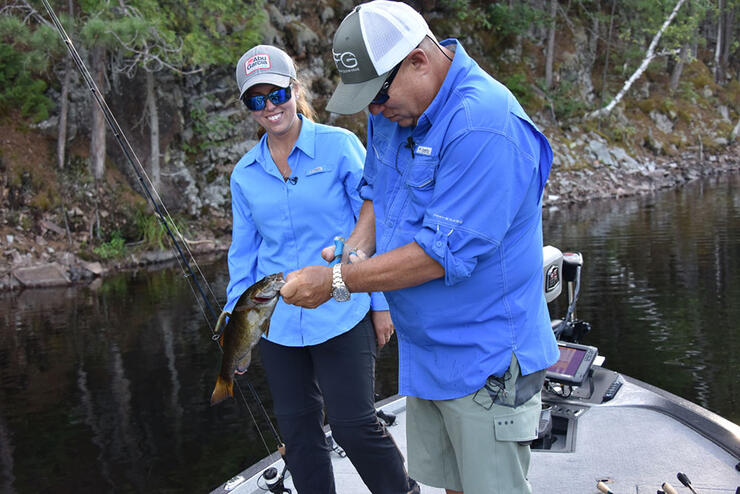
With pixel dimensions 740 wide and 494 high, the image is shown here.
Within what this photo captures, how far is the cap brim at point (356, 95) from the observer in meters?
2.14

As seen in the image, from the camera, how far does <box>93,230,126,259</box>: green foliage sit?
1616cm

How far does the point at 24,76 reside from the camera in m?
17.1

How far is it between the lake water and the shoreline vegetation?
1628mm

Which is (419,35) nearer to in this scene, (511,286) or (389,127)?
(389,127)

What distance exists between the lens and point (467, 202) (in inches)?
81.1

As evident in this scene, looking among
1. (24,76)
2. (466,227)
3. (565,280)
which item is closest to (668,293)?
(565,280)

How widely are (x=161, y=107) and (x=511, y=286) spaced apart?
62.4 ft

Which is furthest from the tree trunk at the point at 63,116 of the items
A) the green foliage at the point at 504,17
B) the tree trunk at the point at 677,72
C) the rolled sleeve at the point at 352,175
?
the tree trunk at the point at 677,72

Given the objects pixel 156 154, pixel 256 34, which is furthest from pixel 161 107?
pixel 256 34

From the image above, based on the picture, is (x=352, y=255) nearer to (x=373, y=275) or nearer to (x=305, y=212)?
(x=373, y=275)

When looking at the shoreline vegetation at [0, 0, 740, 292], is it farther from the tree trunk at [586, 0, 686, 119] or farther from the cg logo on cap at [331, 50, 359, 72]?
the cg logo on cap at [331, 50, 359, 72]

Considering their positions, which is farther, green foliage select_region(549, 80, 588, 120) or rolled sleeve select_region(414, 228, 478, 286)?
green foliage select_region(549, 80, 588, 120)

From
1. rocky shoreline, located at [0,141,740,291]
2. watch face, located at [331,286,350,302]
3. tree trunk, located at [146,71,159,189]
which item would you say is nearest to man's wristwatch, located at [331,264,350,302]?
watch face, located at [331,286,350,302]

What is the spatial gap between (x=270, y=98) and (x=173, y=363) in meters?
6.52
